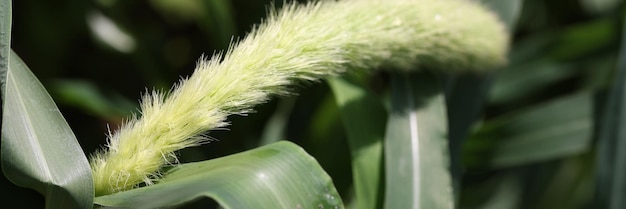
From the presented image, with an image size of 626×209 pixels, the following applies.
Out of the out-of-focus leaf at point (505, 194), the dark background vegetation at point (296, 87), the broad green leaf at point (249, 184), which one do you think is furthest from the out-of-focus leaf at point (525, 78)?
the broad green leaf at point (249, 184)

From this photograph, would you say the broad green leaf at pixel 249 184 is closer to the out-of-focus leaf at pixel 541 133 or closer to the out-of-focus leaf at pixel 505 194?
the out-of-focus leaf at pixel 541 133

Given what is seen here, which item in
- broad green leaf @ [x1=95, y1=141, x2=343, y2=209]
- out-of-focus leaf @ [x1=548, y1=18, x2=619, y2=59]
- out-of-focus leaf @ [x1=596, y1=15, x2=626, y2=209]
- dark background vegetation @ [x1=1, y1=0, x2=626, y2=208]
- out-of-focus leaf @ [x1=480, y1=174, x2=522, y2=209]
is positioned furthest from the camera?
out-of-focus leaf @ [x1=480, y1=174, x2=522, y2=209]

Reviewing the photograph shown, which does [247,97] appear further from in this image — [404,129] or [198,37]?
[198,37]

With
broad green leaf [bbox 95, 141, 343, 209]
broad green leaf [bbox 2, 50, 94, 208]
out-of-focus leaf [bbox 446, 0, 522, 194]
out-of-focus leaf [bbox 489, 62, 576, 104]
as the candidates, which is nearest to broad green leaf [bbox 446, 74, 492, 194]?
out-of-focus leaf [bbox 446, 0, 522, 194]

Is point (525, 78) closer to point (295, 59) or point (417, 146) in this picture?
point (417, 146)

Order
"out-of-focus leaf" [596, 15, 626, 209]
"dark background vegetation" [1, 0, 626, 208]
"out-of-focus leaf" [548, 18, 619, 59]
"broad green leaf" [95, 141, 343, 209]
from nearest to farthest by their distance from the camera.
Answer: "broad green leaf" [95, 141, 343, 209] < "out-of-focus leaf" [596, 15, 626, 209] < "dark background vegetation" [1, 0, 626, 208] < "out-of-focus leaf" [548, 18, 619, 59]

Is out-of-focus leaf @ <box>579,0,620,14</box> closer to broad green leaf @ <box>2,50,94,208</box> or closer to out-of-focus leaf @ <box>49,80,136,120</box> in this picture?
out-of-focus leaf @ <box>49,80,136,120</box>

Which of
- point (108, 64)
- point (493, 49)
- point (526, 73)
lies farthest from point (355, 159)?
point (108, 64)
